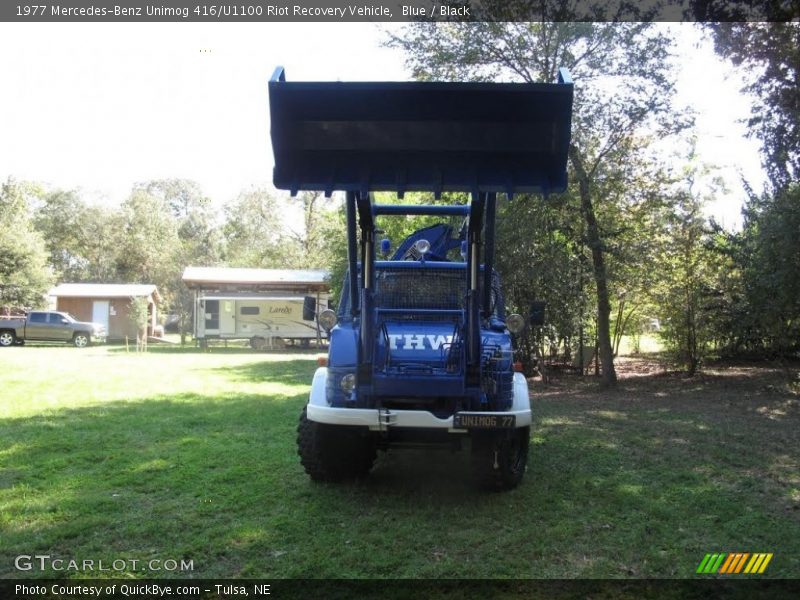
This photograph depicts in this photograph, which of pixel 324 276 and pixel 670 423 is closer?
pixel 670 423

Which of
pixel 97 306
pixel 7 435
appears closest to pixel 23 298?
pixel 97 306

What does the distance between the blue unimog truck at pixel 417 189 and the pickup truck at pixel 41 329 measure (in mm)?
28657

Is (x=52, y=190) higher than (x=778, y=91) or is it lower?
higher

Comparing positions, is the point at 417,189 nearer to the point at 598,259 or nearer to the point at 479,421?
the point at 479,421

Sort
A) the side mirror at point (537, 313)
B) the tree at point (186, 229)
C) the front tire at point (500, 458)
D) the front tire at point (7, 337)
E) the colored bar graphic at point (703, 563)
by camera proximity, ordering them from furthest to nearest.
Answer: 1. the tree at point (186, 229)
2. the front tire at point (7, 337)
3. the side mirror at point (537, 313)
4. the front tire at point (500, 458)
5. the colored bar graphic at point (703, 563)

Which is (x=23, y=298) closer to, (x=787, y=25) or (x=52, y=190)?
(x=52, y=190)

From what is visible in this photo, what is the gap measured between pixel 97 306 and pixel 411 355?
120 ft

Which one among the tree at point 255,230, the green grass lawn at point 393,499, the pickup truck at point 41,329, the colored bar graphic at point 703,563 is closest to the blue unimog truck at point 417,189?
the green grass lawn at point 393,499

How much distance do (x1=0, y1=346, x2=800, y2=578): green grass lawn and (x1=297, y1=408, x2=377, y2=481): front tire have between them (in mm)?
145

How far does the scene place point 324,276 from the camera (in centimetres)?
3222

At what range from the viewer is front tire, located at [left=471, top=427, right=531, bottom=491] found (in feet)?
17.8

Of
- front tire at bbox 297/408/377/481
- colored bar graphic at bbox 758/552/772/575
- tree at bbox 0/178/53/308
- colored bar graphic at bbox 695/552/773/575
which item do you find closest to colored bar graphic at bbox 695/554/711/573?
colored bar graphic at bbox 695/552/773/575

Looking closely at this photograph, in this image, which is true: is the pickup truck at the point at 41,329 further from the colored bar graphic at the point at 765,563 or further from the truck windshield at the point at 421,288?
the colored bar graphic at the point at 765,563

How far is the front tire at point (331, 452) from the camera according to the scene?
226 inches
